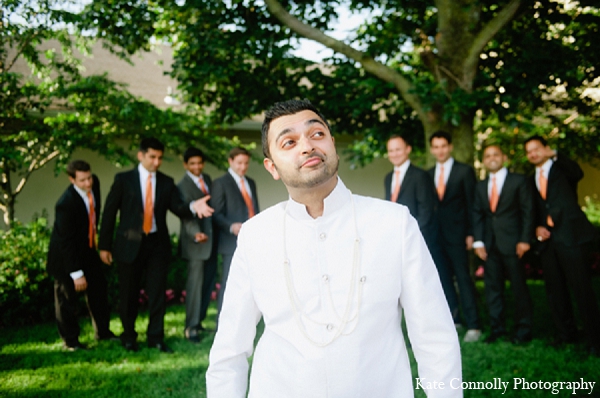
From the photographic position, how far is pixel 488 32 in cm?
650

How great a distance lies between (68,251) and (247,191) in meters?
2.31

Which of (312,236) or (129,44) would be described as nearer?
(312,236)

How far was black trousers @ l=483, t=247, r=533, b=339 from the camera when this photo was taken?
Result: 18.9 feet

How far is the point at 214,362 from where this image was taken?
6.81 feet

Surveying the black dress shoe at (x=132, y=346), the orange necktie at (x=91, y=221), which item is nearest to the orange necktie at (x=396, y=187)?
the black dress shoe at (x=132, y=346)

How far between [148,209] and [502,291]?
4395 millimetres

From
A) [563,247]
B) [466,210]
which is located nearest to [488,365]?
[563,247]

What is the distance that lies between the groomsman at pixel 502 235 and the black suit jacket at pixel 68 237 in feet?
16.0

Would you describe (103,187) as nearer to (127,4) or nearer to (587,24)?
(127,4)

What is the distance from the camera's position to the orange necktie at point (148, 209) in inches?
227

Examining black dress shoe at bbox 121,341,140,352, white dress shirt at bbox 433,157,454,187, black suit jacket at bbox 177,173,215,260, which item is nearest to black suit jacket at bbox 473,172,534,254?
white dress shirt at bbox 433,157,454,187

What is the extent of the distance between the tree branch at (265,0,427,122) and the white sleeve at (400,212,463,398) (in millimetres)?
4846

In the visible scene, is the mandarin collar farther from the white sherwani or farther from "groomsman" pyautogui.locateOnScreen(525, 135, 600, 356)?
"groomsman" pyautogui.locateOnScreen(525, 135, 600, 356)

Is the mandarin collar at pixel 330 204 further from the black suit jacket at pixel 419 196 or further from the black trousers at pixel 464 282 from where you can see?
the black trousers at pixel 464 282
